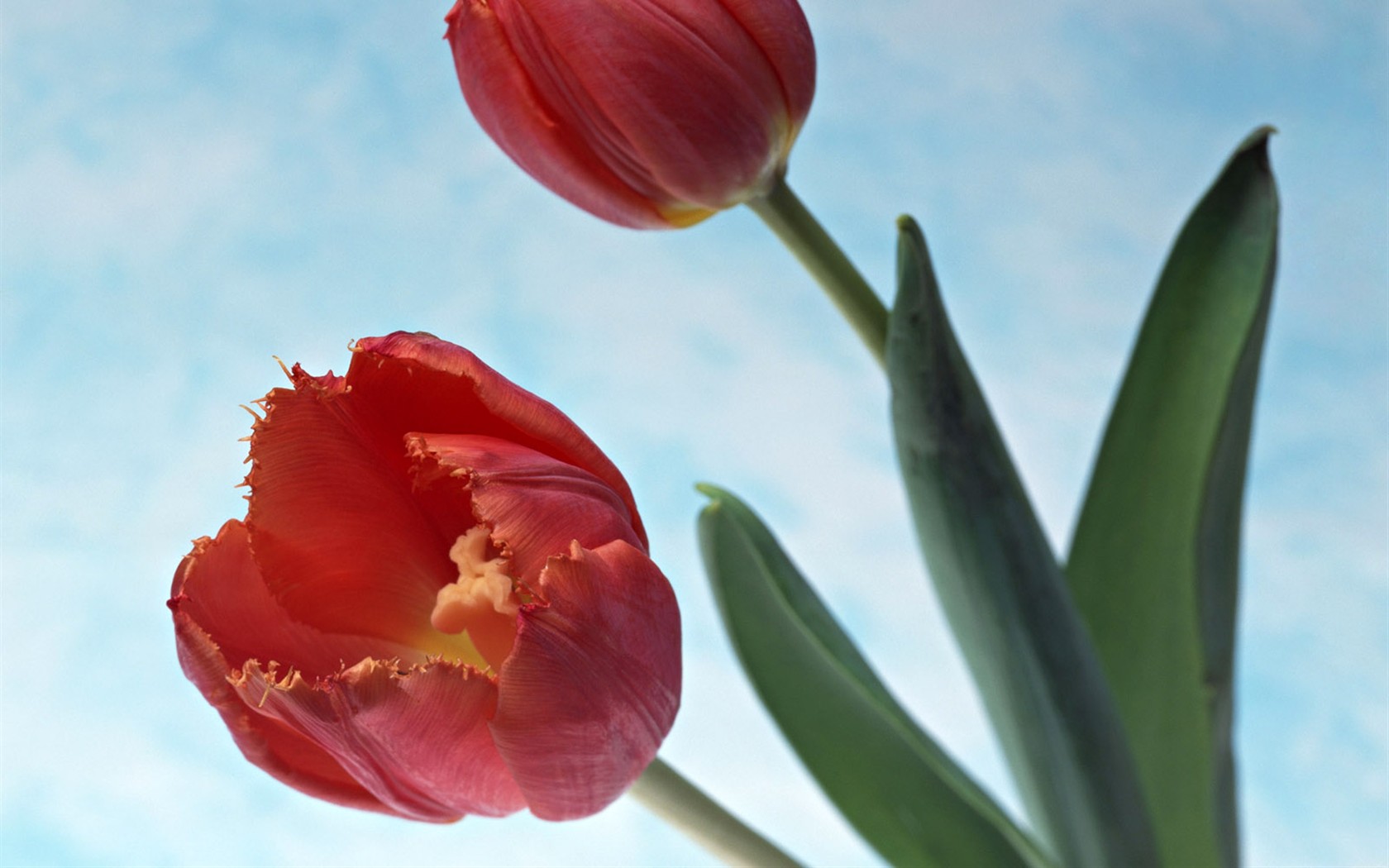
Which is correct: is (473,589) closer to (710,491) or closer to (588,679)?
(588,679)

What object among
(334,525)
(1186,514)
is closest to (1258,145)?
(1186,514)

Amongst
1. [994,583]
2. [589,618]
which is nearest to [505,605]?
[589,618]

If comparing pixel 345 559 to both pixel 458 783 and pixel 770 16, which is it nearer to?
pixel 458 783

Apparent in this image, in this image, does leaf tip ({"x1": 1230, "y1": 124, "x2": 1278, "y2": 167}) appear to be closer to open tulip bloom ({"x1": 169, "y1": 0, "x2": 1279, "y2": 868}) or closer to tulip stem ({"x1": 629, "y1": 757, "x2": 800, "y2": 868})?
open tulip bloom ({"x1": 169, "y1": 0, "x2": 1279, "y2": 868})

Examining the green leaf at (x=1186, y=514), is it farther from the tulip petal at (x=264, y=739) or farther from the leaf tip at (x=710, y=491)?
the tulip petal at (x=264, y=739)

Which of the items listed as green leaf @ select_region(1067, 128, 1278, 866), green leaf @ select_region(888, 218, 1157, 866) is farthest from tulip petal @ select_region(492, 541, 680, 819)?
green leaf @ select_region(1067, 128, 1278, 866)

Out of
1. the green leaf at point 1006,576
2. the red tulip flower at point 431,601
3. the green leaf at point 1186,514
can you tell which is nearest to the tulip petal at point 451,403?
the red tulip flower at point 431,601
